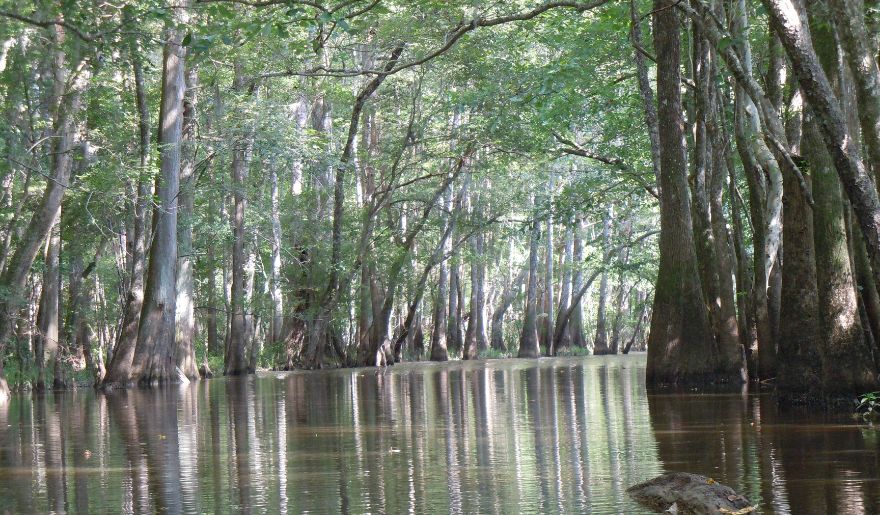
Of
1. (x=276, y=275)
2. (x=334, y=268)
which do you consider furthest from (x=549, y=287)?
(x=276, y=275)

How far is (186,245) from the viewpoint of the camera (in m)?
24.1

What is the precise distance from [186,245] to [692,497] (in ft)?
66.6

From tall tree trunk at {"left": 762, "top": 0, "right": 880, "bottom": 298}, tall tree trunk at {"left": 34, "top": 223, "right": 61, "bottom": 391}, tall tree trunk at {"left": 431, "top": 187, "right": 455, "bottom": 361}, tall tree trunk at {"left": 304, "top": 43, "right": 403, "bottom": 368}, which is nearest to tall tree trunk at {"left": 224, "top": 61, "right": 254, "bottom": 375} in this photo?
tall tree trunk at {"left": 304, "top": 43, "right": 403, "bottom": 368}

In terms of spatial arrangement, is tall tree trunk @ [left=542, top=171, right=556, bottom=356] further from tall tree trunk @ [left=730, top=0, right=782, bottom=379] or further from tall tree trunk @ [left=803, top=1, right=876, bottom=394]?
tall tree trunk @ [left=803, top=1, right=876, bottom=394]

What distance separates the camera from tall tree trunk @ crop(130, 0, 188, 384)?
1992 centimetres

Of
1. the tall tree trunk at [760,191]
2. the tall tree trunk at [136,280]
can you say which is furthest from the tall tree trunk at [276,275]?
the tall tree trunk at [760,191]

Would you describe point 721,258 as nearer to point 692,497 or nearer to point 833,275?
point 833,275

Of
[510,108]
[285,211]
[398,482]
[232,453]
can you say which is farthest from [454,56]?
[398,482]

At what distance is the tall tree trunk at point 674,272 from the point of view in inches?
554

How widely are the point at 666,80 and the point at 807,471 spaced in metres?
9.46

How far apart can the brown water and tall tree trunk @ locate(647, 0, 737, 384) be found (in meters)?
0.91

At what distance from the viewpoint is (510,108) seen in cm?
2438

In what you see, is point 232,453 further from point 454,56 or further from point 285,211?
point 285,211

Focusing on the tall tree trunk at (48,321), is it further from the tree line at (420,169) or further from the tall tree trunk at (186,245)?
the tall tree trunk at (186,245)
